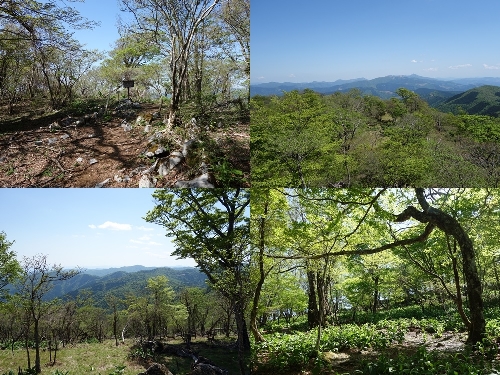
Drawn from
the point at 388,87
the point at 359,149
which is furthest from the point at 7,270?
the point at 388,87

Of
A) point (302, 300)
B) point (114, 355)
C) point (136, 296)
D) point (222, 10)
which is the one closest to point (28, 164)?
point (114, 355)

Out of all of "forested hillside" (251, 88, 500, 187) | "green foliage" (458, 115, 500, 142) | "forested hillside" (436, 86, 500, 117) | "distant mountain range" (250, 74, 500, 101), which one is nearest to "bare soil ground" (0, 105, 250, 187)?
"forested hillside" (251, 88, 500, 187)

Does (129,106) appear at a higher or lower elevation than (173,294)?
higher

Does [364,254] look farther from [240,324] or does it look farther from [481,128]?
[481,128]

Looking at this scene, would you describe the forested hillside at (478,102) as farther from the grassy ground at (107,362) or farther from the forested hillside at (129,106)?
the grassy ground at (107,362)

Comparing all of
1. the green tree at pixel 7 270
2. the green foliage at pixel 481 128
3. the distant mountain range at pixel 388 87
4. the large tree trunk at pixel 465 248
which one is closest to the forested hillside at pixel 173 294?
the green tree at pixel 7 270

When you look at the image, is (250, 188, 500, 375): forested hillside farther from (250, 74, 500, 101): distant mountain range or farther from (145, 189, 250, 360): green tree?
(250, 74, 500, 101): distant mountain range

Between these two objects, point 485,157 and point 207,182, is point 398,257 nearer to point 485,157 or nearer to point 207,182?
point 207,182
